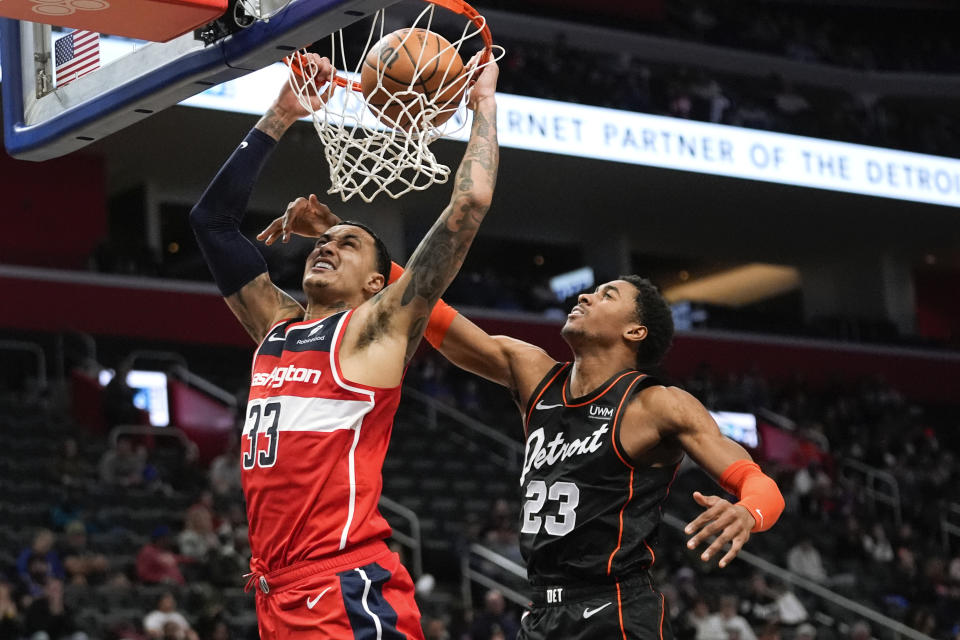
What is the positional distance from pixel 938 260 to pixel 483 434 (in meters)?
12.9

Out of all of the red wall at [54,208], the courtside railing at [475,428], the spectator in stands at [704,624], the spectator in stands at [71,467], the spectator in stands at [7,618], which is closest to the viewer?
the spectator in stands at [7,618]

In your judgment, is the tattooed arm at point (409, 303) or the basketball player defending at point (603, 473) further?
the basketball player defending at point (603, 473)

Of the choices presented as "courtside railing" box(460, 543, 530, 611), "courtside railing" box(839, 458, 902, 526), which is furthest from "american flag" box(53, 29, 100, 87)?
"courtside railing" box(839, 458, 902, 526)

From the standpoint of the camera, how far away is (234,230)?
15.8ft

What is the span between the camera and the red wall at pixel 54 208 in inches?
736

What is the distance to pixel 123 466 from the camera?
1402 cm

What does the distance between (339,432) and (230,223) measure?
1095 mm

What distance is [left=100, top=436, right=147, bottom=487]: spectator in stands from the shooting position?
13.9 m

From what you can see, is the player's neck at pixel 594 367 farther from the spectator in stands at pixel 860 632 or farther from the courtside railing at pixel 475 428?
the courtside railing at pixel 475 428

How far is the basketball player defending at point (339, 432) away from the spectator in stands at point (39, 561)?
22.9 ft

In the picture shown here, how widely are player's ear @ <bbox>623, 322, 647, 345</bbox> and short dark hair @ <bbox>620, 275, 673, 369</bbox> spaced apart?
0.02 meters

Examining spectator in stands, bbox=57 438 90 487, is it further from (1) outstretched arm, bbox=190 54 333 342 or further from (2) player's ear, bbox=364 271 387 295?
(2) player's ear, bbox=364 271 387 295

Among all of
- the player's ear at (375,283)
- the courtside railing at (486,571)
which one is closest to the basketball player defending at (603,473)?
the player's ear at (375,283)

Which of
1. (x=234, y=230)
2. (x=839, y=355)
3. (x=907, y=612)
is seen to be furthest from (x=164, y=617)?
(x=839, y=355)
